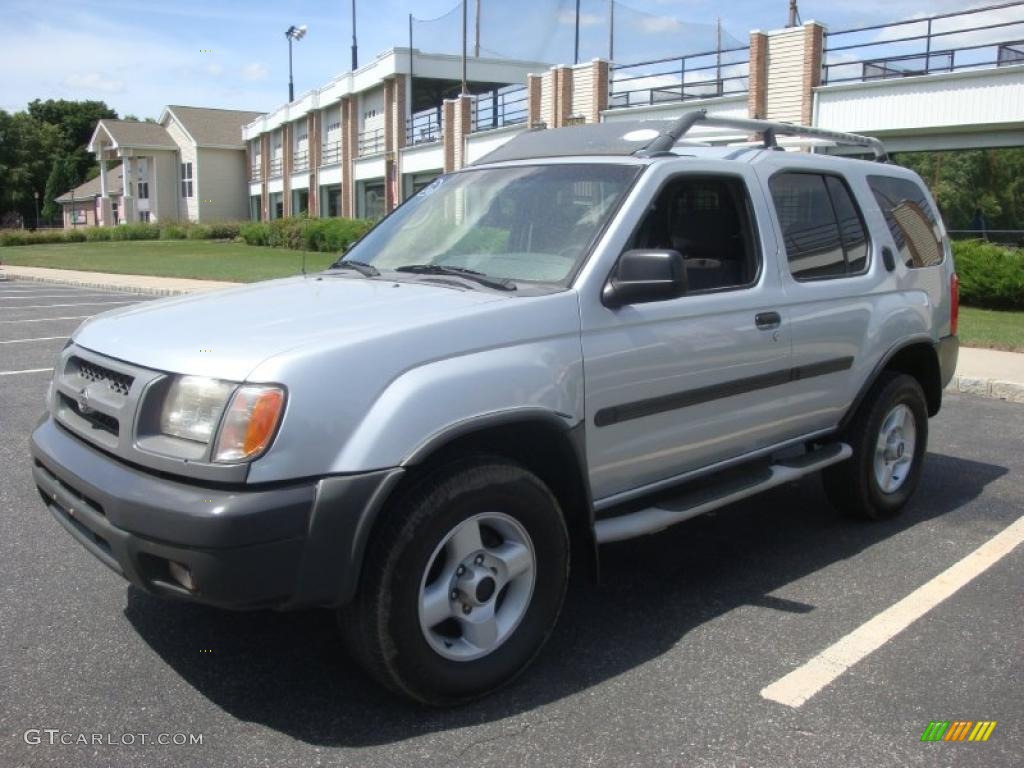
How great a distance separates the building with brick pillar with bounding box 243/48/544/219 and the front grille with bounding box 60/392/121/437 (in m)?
30.4

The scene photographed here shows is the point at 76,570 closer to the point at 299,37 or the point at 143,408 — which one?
the point at 143,408

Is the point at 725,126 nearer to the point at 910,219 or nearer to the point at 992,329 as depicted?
the point at 910,219

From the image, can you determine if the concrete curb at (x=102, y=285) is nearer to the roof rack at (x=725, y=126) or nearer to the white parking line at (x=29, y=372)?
the white parking line at (x=29, y=372)

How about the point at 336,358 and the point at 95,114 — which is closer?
the point at 336,358

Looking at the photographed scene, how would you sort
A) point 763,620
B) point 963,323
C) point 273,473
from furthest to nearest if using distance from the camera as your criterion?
point 963,323, point 763,620, point 273,473

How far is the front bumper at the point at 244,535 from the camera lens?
2.71 metres

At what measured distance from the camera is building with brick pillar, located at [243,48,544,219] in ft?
124

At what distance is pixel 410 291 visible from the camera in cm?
363

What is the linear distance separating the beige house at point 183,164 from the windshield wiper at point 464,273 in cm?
6415

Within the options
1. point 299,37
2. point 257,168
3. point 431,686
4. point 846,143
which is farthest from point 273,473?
point 299,37

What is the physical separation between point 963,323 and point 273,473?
1270cm

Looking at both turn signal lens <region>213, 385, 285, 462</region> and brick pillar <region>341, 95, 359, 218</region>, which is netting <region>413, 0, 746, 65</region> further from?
turn signal lens <region>213, 385, 285, 462</region>

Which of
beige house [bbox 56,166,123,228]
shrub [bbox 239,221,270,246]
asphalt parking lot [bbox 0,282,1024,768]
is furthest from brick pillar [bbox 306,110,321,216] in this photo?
asphalt parking lot [bbox 0,282,1024,768]

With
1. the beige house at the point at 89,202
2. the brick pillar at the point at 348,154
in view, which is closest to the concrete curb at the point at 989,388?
the brick pillar at the point at 348,154
